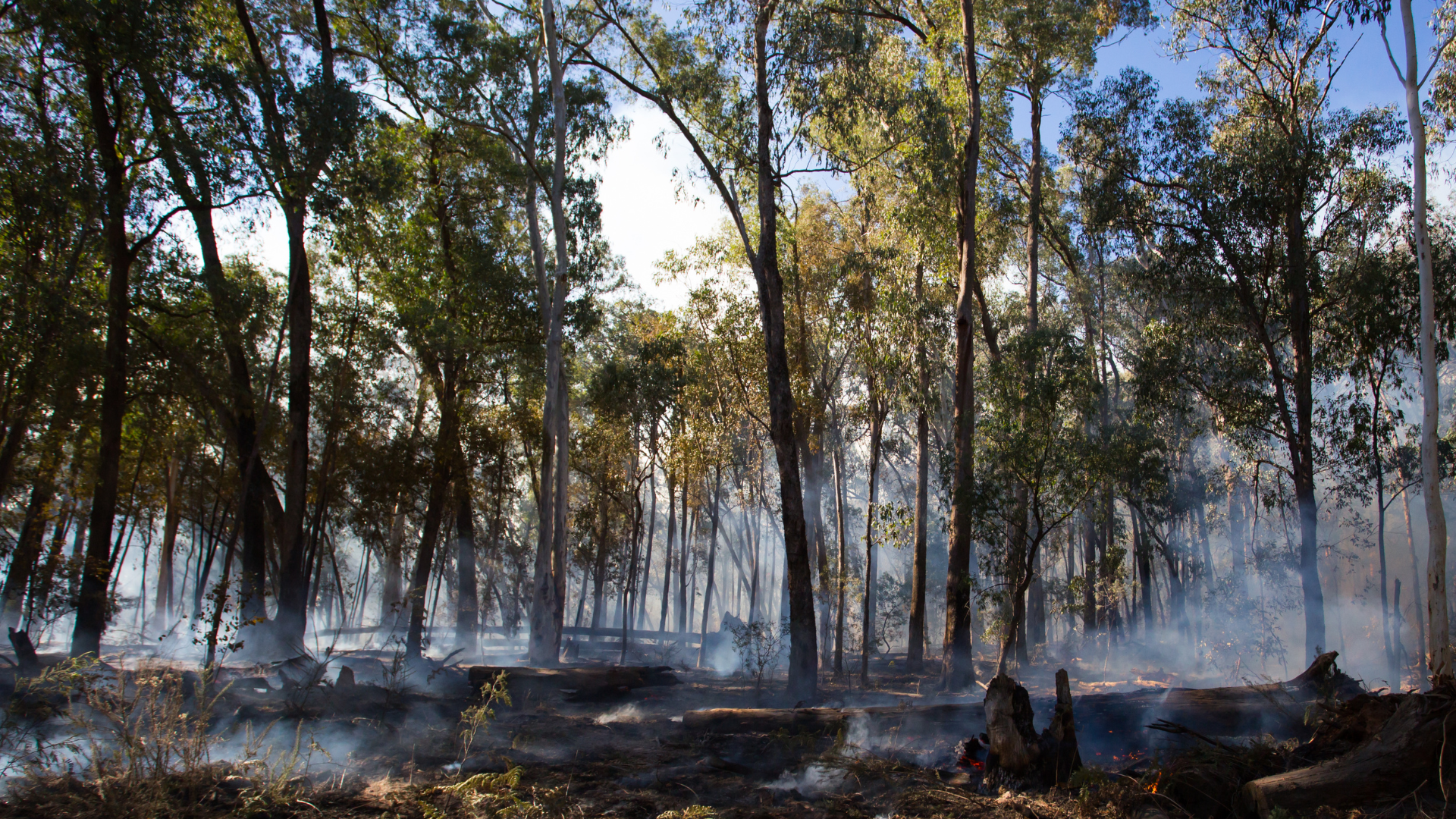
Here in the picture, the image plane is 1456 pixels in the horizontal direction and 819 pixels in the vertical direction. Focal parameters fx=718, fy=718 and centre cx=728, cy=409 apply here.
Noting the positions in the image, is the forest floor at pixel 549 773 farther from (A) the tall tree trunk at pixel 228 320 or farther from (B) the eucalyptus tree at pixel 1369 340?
(B) the eucalyptus tree at pixel 1369 340

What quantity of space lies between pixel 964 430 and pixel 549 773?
8.81 meters

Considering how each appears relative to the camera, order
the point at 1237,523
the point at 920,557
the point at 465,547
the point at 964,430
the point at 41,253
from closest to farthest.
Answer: the point at 41,253, the point at 964,430, the point at 920,557, the point at 465,547, the point at 1237,523

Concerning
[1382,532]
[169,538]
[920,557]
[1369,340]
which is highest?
[1369,340]

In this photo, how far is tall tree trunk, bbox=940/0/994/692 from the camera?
1187cm

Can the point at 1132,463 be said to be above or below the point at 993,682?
above

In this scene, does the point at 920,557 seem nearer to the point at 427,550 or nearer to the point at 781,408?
the point at 781,408

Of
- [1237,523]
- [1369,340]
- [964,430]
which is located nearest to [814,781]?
[964,430]

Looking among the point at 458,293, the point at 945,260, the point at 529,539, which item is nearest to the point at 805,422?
the point at 945,260

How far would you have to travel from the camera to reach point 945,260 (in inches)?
616

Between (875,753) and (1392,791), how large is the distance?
3.67m

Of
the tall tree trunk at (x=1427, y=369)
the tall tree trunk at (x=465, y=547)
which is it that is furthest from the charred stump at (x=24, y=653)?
the tall tree trunk at (x=1427, y=369)

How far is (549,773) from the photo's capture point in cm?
577

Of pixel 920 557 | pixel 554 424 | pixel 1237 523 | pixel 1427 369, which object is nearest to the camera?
pixel 1427 369

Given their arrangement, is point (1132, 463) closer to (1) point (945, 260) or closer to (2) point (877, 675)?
(1) point (945, 260)
